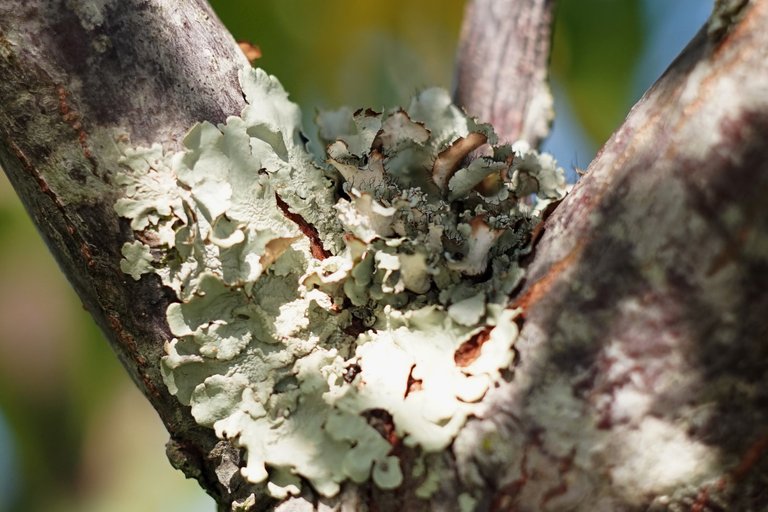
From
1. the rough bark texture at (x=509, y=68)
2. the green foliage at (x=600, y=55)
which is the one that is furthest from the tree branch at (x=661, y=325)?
the green foliage at (x=600, y=55)

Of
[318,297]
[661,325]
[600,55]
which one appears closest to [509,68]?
[318,297]

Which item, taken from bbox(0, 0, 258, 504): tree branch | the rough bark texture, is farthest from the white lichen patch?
the rough bark texture

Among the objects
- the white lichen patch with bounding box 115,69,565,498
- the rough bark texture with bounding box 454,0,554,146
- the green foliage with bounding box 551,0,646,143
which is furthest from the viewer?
the green foliage with bounding box 551,0,646,143

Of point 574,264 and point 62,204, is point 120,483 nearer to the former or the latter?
point 62,204

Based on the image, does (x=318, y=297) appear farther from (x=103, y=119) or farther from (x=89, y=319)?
(x=89, y=319)

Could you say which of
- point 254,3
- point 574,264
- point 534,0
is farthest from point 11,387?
point 574,264

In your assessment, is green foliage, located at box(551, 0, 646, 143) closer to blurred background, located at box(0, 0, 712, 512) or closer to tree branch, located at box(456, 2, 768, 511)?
blurred background, located at box(0, 0, 712, 512)
